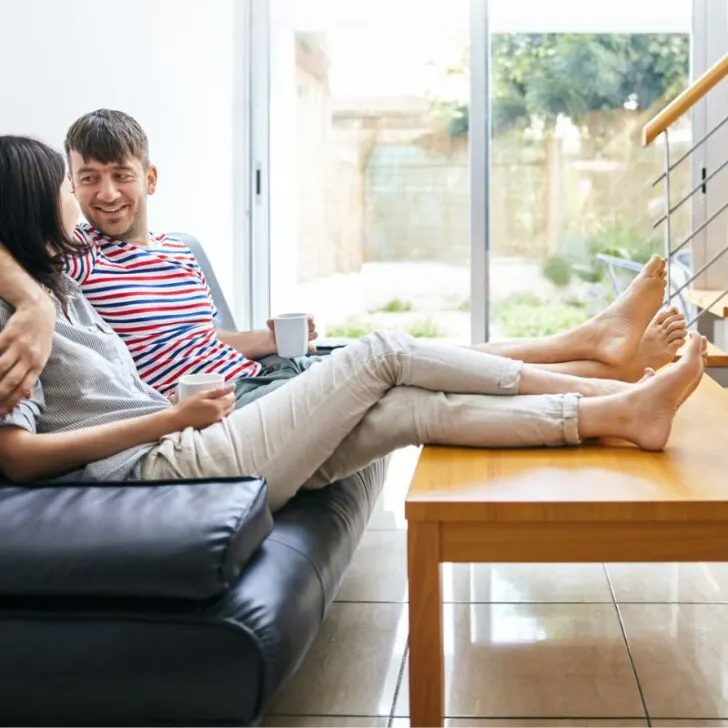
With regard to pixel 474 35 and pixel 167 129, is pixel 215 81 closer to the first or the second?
pixel 167 129

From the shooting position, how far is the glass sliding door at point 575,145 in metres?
5.08

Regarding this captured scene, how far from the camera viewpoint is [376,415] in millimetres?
2191

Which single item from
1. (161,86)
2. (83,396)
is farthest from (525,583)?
(161,86)

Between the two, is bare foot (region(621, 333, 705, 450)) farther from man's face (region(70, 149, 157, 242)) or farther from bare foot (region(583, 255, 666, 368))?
man's face (region(70, 149, 157, 242))

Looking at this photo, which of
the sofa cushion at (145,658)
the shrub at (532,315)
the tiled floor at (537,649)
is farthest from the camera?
the shrub at (532,315)

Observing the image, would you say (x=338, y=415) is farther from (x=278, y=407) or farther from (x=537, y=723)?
(x=537, y=723)

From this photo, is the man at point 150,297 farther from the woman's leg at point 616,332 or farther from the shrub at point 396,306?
the shrub at point 396,306

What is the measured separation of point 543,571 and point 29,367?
58.9 inches

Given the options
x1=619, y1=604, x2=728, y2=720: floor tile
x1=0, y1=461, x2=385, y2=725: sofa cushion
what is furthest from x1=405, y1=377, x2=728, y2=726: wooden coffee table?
x1=619, y1=604, x2=728, y2=720: floor tile

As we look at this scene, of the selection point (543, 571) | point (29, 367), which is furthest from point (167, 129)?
point (29, 367)

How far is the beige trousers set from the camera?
2.09 metres

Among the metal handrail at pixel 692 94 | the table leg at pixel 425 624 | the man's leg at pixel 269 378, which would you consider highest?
the metal handrail at pixel 692 94

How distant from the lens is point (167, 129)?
448cm

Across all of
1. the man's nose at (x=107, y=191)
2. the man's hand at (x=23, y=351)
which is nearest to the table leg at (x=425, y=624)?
the man's hand at (x=23, y=351)
